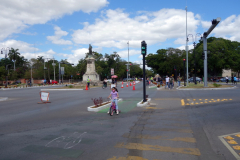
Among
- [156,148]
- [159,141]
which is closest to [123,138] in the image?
[159,141]

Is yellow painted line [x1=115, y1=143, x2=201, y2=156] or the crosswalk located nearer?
the crosswalk

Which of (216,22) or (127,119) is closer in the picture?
(127,119)

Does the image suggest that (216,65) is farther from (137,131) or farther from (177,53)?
(137,131)

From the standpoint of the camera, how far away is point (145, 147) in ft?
17.9

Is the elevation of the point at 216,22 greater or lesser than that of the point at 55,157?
greater

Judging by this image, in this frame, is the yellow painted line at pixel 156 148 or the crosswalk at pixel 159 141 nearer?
the crosswalk at pixel 159 141

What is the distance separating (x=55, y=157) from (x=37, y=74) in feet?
245

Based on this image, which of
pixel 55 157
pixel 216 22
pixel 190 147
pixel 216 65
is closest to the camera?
pixel 55 157

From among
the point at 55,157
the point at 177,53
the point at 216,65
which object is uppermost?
the point at 177,53

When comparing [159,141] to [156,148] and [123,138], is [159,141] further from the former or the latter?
[123,138]

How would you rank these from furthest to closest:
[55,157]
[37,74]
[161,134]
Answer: [37,74] < [161,134] < [55,157]

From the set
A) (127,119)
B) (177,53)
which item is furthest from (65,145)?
(177,53)

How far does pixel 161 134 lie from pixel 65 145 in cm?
291

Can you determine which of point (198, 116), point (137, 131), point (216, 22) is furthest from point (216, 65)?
point (137, 131)
